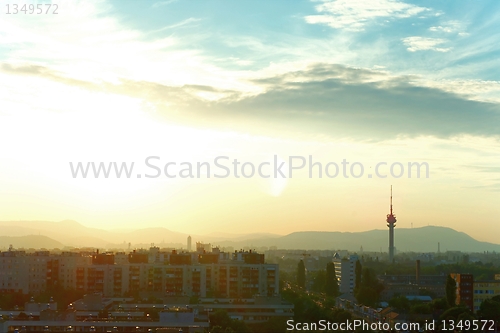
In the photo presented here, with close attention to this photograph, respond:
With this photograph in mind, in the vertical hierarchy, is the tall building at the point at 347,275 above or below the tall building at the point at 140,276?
below

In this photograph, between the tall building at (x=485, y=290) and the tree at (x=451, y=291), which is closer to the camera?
the tree at (x=451, y=291)

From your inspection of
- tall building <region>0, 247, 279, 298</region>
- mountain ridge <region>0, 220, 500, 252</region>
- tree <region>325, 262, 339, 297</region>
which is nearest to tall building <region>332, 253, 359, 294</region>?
tree <region>325, 262, 339, 297</region>

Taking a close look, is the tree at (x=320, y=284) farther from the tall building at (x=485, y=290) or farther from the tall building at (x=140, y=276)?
the tall building at (x=140, y=276)

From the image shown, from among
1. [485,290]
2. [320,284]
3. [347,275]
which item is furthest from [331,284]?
[347,275]

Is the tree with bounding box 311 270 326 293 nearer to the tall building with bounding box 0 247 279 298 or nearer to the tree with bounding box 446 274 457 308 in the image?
the tall building with bounding box 0 247 279 298

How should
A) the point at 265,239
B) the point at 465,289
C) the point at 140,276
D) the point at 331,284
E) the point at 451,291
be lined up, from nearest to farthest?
1. the point at 451,291
2. the point at 140,276
3. the point at 465,289
4. the point at 331,284
5. the point at 265,239

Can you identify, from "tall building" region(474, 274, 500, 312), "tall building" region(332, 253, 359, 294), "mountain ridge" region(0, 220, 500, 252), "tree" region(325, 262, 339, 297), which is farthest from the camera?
"mountain ridge" region(0, 220, 500, 252)

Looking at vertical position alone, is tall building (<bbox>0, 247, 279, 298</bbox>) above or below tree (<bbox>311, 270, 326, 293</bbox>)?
above

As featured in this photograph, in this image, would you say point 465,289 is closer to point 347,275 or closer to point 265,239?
point 347,275

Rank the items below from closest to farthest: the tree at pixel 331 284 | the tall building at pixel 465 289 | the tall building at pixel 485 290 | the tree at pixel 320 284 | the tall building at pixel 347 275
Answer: the tall building at pixel 465 289 → the tall building at pixel 485 290 → the tree at pixel 331 284 → the tree at pixel 320 284 → the tall building at pixel 347 275

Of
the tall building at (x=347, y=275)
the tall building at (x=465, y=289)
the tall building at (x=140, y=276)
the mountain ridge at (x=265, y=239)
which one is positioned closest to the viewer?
the tall building at (x=140, y=276)

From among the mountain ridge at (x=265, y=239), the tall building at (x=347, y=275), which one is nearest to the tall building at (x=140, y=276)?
the tall building at (x=347, y=275)

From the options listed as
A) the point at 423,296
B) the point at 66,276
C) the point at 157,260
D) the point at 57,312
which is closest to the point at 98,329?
the point at 57,312
